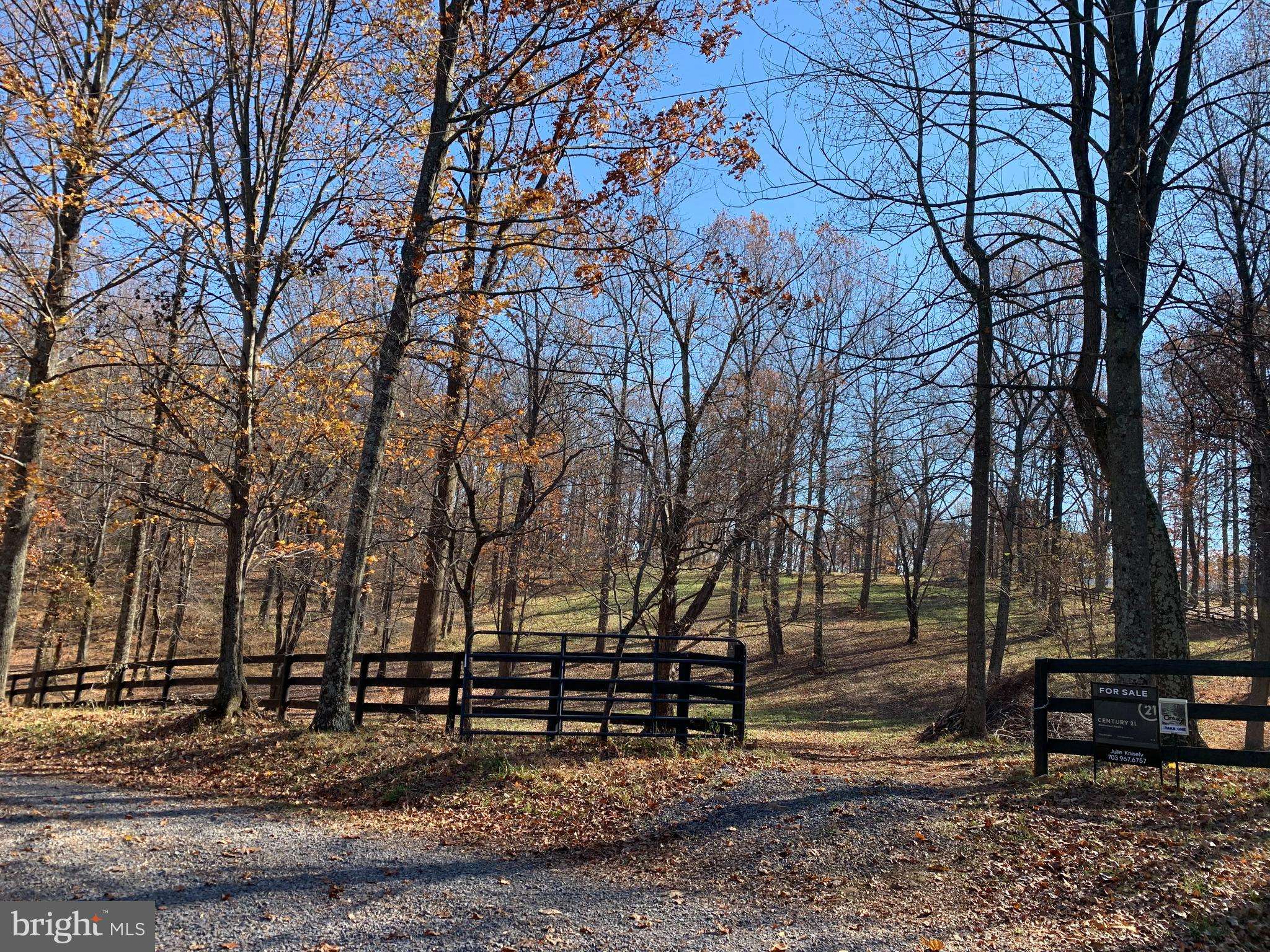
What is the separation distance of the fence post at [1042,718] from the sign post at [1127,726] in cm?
41

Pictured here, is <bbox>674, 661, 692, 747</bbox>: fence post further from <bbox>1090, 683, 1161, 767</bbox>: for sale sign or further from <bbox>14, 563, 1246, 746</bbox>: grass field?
<bbox>1090, 683, 1161, 767</bbox>: for sale sign

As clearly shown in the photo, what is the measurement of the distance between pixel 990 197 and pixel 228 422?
1207 cm

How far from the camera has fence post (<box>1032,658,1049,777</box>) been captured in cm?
772

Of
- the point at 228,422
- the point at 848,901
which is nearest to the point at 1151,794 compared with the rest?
the point at 848,901

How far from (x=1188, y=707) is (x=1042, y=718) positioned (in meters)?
1.21

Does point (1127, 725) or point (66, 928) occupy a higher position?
point (1127, 725)

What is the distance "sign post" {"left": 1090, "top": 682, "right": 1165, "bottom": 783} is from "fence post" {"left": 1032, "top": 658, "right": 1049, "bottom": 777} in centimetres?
41

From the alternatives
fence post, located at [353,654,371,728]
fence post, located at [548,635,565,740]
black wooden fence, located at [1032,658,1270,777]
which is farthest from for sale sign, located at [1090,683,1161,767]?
fence post, located at [353,654,371,728]

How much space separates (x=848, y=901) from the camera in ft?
18.0

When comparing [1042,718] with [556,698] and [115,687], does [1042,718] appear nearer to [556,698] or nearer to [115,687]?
[556,698]

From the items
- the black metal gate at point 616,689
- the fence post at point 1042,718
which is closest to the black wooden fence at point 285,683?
the black metal gate at point 616,689

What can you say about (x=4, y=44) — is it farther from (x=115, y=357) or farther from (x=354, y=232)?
(x=354, y=232)

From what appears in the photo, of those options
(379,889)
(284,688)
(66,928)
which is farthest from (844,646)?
(66,928)

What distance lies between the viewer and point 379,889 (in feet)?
18.1
